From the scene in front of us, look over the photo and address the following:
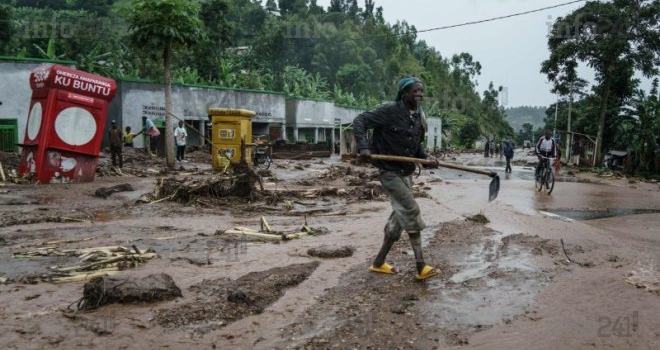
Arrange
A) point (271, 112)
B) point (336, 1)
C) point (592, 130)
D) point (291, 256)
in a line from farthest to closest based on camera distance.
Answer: point (336, 1), point (271, 112), point (592, 130), point (291, 256)

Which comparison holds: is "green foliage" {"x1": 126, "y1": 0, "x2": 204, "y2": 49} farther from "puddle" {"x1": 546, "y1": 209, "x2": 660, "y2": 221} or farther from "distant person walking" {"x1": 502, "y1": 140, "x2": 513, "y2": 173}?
"distant person walking" {"x1": 502, "y1": 140, "x2": 513, "y2": 173}

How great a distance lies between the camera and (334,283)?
502cm

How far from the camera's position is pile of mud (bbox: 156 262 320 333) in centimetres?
397

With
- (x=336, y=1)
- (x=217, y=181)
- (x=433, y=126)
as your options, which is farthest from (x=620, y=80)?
(x=336, y=1)

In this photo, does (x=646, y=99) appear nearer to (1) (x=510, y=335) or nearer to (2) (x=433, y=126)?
(1) (x=510, y=335)

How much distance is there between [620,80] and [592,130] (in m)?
3.87

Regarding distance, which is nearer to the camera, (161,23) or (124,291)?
(124,291)

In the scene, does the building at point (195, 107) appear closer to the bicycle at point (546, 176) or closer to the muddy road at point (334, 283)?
the muddy road at point (334, 283)

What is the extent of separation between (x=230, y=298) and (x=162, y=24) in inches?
568

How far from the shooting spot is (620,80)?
31172mm

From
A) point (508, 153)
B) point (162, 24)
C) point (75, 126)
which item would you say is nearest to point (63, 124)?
point (75, 126)

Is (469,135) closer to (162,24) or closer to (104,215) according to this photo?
(162,24)

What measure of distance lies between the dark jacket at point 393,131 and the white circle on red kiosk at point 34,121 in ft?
33.7

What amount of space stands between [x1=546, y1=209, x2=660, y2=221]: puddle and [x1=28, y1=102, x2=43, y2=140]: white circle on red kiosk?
11569mm
